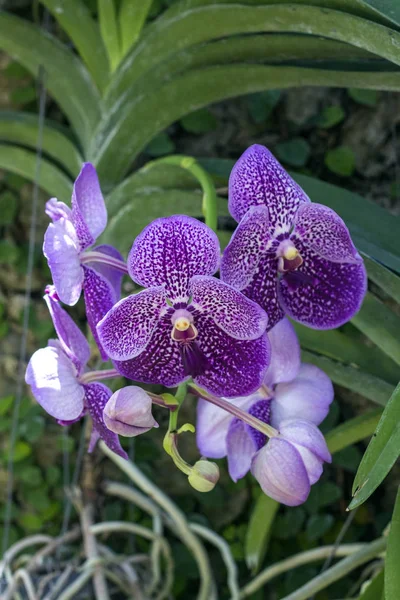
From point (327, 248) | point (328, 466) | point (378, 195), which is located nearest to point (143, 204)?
point (327, 248)

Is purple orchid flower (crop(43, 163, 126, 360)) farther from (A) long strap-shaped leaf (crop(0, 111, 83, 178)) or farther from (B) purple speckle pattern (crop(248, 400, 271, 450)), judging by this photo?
(A) long strap-shaped leaf (crop(0, 111, 83, 178))

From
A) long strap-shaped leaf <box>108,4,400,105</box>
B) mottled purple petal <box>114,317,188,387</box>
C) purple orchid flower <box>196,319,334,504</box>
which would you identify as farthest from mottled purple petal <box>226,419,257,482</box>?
long strap-shaped leaf <box>108,4,400,105</box>

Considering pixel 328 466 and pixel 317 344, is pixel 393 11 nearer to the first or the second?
pixel 317 344

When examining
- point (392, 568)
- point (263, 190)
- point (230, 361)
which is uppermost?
point (263, 190)

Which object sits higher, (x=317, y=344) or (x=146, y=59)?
(x=146, y=59)

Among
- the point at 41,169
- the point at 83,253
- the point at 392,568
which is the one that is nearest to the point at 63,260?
the point at 83,253

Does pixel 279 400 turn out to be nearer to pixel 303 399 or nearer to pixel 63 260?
pixel 303 399
